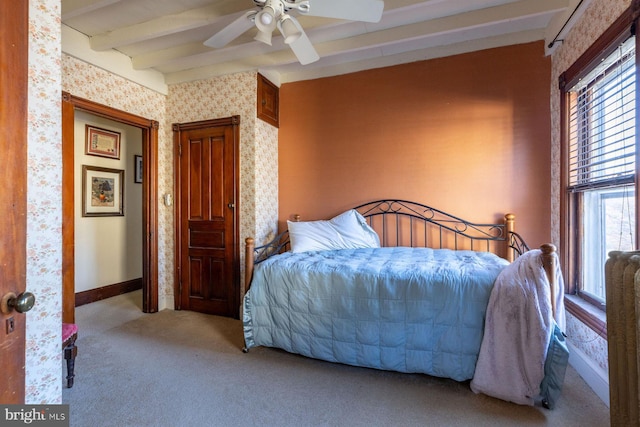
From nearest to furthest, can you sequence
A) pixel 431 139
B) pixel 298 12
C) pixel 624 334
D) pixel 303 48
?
1. pixel 624 334
2. pixel 298 12
3. pixel 303 48
4. pixel 431 139

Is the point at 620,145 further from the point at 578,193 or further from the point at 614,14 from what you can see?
the point at 614,14

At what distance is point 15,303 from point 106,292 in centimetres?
381

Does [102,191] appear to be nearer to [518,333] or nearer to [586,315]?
[518,333]

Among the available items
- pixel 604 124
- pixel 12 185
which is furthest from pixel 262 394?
pixel 604 124

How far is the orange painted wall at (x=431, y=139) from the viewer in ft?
8.50

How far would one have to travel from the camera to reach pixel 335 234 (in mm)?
2887

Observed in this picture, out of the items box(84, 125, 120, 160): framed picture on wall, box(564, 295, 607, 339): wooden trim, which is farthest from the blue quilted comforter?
box(84, 125, 120, 160): framed picture on wall

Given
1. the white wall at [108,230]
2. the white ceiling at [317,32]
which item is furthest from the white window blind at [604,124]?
the white wall at [108,230]

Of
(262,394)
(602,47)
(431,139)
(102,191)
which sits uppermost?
(602,47)

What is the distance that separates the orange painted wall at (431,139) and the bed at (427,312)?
416 mm

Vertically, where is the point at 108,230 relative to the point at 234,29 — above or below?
below

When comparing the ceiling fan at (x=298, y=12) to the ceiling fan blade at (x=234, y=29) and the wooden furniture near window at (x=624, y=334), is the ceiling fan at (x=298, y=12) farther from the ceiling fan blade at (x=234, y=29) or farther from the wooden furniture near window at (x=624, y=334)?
the wooden furniture near window at (x=624, y=334)

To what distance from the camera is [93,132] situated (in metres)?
3.61

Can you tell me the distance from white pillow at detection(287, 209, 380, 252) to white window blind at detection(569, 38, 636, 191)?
1688 mm
